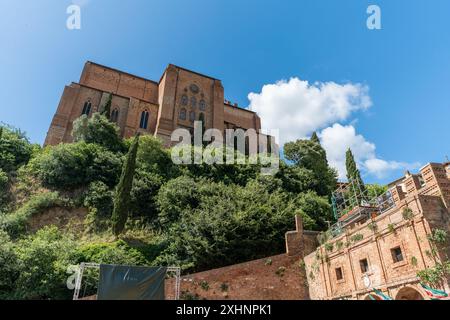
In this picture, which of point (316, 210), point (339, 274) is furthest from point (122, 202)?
point (339, 274)

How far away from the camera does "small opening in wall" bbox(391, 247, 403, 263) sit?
11.9 metres

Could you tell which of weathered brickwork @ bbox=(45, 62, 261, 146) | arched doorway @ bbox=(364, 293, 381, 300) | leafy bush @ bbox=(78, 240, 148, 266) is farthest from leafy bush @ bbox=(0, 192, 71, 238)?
arched doorway @ bbox=(364, 293, 381, 300)

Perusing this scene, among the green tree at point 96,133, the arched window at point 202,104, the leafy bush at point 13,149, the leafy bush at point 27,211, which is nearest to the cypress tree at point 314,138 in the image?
the arched window at point 202,104

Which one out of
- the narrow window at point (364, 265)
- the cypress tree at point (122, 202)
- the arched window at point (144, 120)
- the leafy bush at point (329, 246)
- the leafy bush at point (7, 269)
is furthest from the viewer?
the arched window at point (144, 120)

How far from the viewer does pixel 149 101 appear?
44.9 m

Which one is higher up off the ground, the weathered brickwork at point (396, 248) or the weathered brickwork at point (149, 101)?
the weathered brickwork at point (149, 101)

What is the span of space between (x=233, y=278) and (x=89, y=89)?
3391cm

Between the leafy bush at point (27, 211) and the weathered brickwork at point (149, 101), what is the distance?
12219 millimetres

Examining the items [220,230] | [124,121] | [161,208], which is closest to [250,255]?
[220,230]

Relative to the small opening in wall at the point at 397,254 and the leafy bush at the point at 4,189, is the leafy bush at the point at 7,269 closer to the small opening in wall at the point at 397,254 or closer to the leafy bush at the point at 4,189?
the leafy bush at the point at 4,189

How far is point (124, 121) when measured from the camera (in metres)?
40.4

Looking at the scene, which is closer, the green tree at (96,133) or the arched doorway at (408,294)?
the arched doorway at (408,294)

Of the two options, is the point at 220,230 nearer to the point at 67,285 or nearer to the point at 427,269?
the point at 67,285

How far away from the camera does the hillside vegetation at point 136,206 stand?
1698 cm
